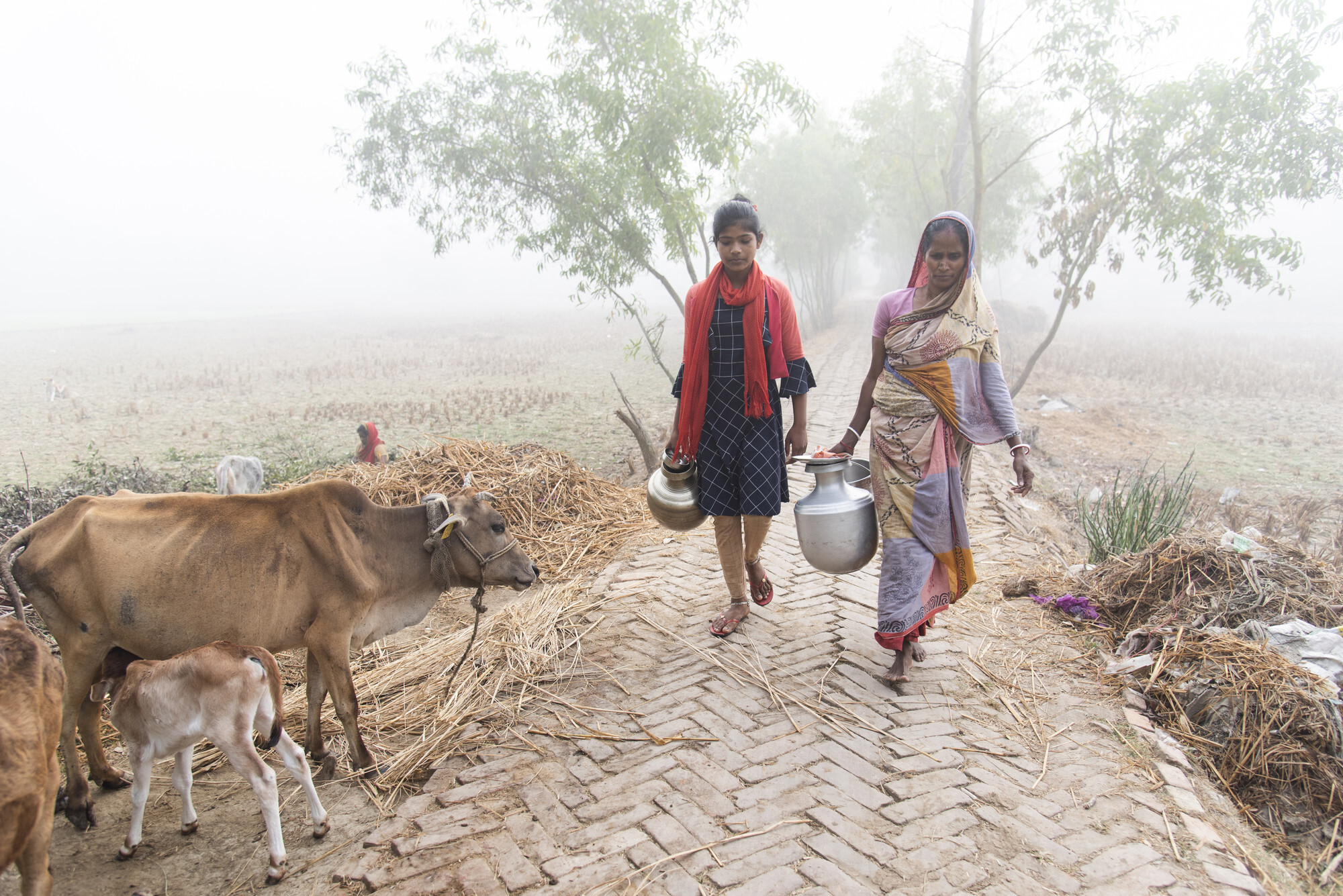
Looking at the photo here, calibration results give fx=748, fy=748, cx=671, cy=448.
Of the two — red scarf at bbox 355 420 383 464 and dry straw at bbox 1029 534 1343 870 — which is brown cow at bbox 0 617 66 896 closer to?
dry straw at bbox 1029 534 1343 870

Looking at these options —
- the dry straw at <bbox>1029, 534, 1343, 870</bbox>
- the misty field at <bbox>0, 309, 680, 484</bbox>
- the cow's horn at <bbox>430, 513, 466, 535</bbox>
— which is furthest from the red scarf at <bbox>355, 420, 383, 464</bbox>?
the dry straw at <bbox>1029, 534, 1343, 870</bbox>

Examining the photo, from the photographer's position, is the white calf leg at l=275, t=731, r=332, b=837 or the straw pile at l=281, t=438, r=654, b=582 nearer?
the white calf leg at l=275, t=731, r=332, b=837

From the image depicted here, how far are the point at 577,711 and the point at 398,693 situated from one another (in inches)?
45.1

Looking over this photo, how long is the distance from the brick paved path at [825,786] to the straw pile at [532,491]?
2040 millimetres

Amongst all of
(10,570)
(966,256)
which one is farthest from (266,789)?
(966,256)

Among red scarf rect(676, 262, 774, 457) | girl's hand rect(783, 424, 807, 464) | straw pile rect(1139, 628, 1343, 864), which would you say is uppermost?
red scarf rect(676, 262, 774, 457)

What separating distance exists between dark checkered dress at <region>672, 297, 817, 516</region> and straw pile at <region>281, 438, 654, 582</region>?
7.46 ft

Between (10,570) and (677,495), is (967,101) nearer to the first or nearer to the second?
(677,495)

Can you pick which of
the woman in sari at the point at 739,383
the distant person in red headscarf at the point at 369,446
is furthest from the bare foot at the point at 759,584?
the distant person in red headscarf at the point at 369,446

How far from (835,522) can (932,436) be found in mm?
615

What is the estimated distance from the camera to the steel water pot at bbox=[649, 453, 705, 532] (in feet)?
13.3

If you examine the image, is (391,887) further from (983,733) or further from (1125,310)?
(1125,310)

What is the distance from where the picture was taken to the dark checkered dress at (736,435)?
12.6 ft

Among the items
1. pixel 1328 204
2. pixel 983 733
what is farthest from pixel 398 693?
pixel 1328 204
